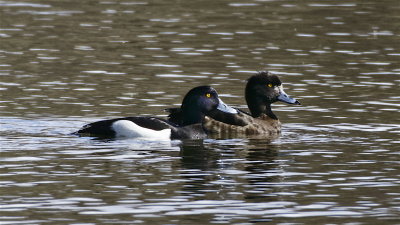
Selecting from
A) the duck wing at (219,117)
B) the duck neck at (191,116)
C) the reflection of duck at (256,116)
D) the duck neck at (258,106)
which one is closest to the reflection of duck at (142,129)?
the duck neck at (191,116)

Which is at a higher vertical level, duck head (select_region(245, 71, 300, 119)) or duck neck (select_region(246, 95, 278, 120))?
duck head (select_region(245, 71, 300, 119))

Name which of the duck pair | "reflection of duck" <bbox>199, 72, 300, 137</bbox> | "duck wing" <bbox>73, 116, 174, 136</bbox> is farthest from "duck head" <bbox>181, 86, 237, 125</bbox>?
"duck wing" <bbox>73, 116, 174, 136</bbox>

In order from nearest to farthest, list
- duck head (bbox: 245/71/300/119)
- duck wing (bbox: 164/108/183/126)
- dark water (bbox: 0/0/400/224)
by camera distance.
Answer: dark water (bbox: 0/0/400/224) → duck wing (bbox: 164/108/183/126) → duck head (bbox: 245/71/300/119)

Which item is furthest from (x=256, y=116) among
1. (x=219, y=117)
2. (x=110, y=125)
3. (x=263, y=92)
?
(x=110, y=125)

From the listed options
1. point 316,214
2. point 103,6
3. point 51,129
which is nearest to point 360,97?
point 51,129

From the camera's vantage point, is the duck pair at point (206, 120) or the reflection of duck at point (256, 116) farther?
the reflection of duck at point (256, 116)

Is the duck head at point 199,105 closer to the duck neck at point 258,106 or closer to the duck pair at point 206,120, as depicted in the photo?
the duck pair at point 206,120

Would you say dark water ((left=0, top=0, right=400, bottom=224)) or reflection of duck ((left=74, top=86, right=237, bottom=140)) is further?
reflection of duck ((left=74, top=86, right=237, bottom=140))

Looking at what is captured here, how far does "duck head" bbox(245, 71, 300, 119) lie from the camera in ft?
Answer: 64.8

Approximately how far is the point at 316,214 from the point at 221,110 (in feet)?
21.5

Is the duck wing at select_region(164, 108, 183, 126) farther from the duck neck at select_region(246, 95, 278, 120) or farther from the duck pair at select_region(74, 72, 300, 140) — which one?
the duck neck at select_region(246, 95, 278, 120)

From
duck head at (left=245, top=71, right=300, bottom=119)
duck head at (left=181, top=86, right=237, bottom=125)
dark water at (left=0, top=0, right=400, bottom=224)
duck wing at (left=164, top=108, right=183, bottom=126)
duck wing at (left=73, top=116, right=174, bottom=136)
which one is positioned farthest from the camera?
duck head at (left=245, top=71, right=300, bottom=119)

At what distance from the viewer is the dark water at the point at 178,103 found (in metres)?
12.9

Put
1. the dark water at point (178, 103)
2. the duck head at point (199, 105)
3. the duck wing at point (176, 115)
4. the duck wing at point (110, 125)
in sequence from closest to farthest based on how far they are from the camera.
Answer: the dark water at point (178, 103)
the duck wing at point (110, 125)
the duck head at point (199, 105)
the duck wing at point (176, 115)
